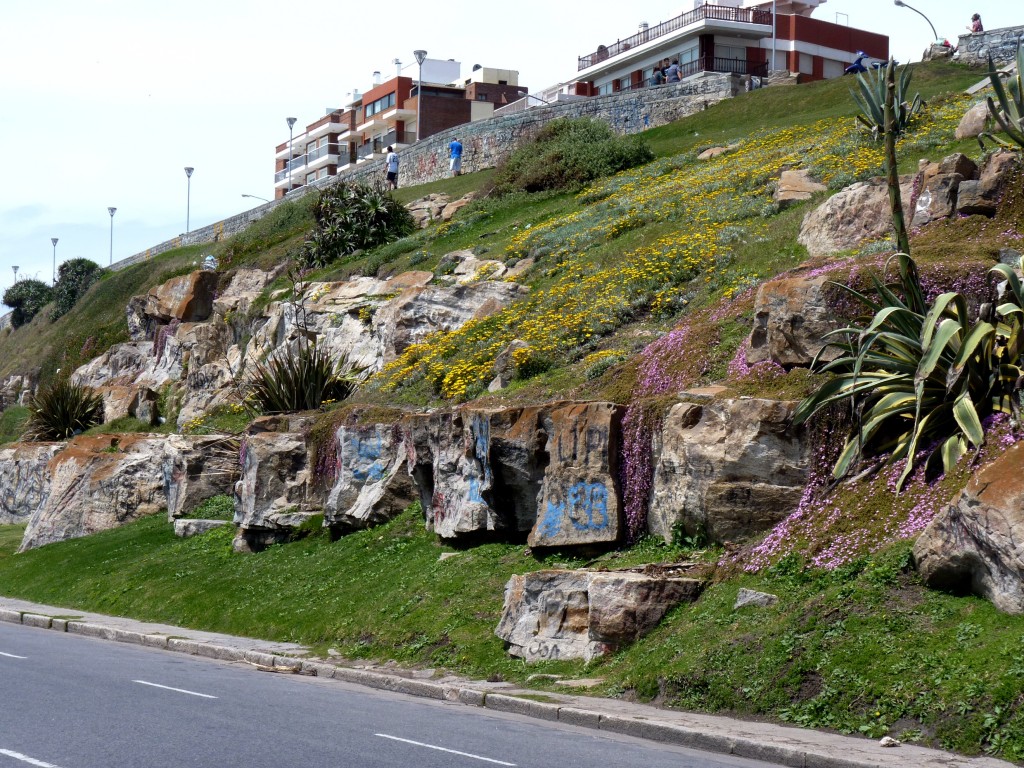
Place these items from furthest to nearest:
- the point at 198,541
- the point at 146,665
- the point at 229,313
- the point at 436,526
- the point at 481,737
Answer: the point at 229,313, the point at 198,541, the point at 436,526, the point at 146,665, the point at 481,737

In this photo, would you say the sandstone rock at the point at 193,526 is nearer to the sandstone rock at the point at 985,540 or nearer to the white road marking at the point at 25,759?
the white road marking at the point at 25,759

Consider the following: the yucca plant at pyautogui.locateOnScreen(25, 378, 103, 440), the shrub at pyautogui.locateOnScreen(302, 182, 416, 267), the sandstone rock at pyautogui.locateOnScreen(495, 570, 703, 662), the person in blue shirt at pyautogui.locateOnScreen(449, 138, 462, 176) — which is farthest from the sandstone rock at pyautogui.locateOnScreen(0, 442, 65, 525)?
the sandstone rock at pyautogui.locateOnScreen(495, 570, 703, 662)

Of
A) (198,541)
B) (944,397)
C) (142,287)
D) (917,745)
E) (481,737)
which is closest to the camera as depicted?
(917,745)

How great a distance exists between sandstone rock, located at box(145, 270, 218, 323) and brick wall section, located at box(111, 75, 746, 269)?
10612 millimetres

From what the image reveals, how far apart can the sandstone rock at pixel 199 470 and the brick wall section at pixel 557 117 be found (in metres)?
21.9

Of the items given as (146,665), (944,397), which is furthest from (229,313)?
(944,397)

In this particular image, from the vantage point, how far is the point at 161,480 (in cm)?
2853

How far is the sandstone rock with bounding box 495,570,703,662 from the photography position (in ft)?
41.0

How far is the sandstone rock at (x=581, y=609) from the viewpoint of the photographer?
Result: 12.5 meters

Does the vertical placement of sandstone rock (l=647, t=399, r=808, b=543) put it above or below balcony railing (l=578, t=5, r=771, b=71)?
below

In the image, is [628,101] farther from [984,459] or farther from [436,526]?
[984,459]

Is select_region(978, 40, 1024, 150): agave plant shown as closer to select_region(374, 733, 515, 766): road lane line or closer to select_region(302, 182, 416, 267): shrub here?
select_region(374, 733, 515, 766): road lane line

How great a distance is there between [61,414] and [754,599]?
3072 centimetres

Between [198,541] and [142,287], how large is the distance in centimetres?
3737
